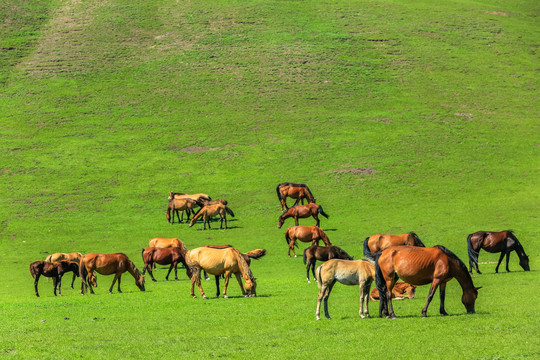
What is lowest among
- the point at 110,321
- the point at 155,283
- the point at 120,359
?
the point at 155,283

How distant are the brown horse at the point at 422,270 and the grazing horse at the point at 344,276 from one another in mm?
466

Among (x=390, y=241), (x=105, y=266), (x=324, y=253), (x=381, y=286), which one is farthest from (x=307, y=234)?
(x=381, y=286)

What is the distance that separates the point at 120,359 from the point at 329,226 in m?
26.7

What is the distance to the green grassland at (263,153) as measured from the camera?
15.1 meters

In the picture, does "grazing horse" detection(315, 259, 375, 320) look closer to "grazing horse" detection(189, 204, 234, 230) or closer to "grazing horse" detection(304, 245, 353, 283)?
"grazing horse" detection(304, 245, 353, 283)

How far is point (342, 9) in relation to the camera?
93.8m

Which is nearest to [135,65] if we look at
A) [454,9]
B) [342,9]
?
[342,9]

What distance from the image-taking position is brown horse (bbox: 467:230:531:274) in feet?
83.3

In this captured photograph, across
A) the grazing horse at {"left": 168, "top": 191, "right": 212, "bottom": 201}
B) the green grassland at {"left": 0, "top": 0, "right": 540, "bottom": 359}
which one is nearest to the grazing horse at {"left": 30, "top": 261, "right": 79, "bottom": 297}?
the green grassland at {"left": 0, "top": 0, "right": 540, "bottom": 359}

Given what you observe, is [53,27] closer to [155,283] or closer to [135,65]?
[135,65]

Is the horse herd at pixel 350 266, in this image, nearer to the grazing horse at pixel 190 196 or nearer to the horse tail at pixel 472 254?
the horse tail at pixel 472 254

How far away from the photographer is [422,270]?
15336 mm

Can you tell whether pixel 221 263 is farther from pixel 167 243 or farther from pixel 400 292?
pixel 167 243

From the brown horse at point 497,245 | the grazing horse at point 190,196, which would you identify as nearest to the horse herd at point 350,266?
the brown horse at point 497,245
